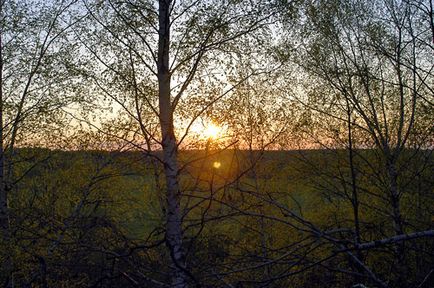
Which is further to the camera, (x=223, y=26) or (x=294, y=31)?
(x=294, y=31)

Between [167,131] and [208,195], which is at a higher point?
[167,131]

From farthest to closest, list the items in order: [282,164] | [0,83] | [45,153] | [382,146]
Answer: [282,164] < [382,146] < [45,153] < [0,83]

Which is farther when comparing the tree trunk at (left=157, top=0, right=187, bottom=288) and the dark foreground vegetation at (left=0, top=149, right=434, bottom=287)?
the dark foreground vegetation at (left=0, top=149, right=434, bottom=287)

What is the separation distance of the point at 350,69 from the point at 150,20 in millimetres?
8113

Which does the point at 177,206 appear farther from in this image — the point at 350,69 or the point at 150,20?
the point at 350,69

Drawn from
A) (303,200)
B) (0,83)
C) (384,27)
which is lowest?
(303,200)

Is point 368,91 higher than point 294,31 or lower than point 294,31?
lower

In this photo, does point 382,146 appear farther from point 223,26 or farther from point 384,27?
point 223,26

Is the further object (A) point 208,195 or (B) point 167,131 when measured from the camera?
(A) point 208,195

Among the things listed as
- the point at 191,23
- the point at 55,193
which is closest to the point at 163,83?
the point at 191,23

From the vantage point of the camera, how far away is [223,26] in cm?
746

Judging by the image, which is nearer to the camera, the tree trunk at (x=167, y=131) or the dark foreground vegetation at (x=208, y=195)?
the tree trunk at (x=167, y=131)

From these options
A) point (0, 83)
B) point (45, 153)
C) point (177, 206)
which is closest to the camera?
point (177, 206)

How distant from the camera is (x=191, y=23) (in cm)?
746
